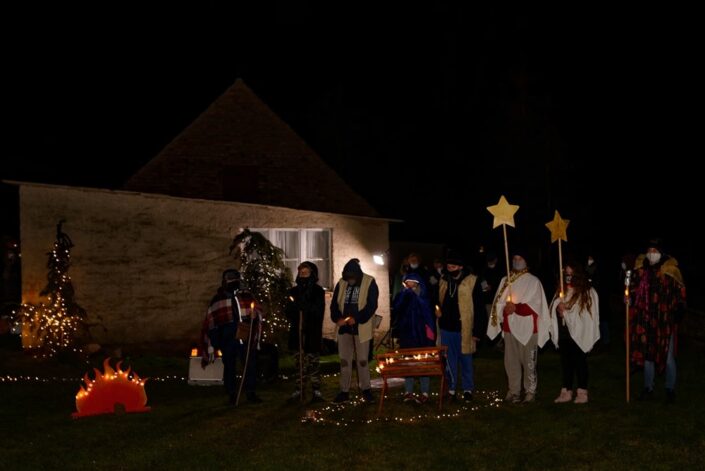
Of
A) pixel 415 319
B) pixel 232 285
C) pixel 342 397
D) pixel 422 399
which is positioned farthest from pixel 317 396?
pixel 232 285

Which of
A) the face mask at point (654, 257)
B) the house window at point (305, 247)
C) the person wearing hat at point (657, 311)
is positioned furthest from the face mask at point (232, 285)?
the house window at point (305, 247)

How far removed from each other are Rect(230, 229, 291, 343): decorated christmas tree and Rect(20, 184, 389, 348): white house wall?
1410mm

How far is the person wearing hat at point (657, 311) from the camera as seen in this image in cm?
1106

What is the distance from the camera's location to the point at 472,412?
1091 centimetres

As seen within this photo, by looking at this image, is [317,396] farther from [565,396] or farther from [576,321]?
[576,321]

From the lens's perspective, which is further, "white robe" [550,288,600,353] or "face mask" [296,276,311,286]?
"face mask" [296,276,311,286]

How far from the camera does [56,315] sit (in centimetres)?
1591

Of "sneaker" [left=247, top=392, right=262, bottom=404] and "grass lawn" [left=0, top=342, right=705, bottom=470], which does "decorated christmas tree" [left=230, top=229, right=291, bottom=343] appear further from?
"sneaker" [left=247, top=392, right=262, bottom=404]

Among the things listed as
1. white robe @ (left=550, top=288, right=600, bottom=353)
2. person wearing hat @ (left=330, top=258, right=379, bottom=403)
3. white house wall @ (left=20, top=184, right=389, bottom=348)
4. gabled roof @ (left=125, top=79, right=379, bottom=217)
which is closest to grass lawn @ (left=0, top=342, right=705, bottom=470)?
person wearing hat @ (left=330, top=258, right=379, bottom=403)

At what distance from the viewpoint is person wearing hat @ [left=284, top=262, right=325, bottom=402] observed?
12.1m

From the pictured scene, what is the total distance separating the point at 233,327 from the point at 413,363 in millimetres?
2607

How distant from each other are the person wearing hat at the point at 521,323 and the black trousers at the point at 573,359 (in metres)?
0.27

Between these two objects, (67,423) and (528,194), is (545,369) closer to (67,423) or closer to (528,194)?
(67,423)

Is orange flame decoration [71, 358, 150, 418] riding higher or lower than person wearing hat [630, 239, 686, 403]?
lower
